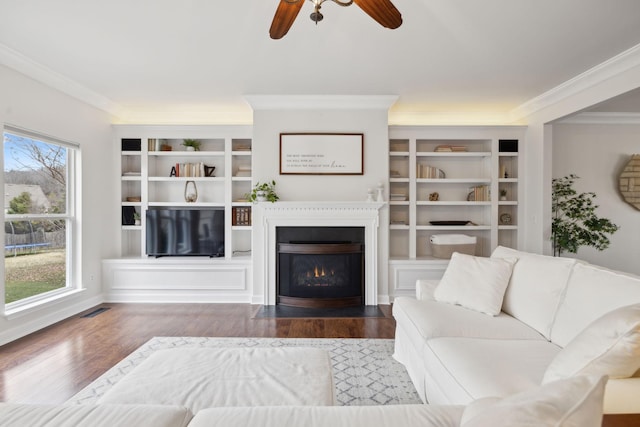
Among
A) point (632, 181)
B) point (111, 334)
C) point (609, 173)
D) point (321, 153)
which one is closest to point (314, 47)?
point (321, 153)

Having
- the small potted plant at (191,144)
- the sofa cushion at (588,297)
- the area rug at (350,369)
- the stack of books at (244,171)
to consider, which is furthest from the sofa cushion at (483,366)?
the small potted plant at (191,144)

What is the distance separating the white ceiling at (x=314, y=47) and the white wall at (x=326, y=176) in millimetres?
326

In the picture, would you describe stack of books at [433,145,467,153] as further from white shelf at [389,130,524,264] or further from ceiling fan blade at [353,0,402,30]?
ceiling fan blade at [353,0,402,30]

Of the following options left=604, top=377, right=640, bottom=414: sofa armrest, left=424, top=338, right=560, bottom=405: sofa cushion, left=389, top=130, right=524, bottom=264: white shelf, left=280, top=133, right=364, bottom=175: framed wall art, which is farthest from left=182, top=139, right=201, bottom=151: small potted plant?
left=604, top=377, right=640, bottom=414: sofa armrest

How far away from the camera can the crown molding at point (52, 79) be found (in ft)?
9.65

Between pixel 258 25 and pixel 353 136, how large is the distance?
1.95 meters

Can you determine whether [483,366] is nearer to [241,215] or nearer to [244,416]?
[244,416]

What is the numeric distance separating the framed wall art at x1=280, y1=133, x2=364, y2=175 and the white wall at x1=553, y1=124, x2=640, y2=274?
3.06 m

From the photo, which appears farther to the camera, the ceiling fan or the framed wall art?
the framed wall art

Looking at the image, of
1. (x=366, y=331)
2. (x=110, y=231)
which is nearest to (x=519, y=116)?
(x=366, y=331)

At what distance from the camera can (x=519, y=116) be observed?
4574 millimetres

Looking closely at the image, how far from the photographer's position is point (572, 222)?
14.8 ft

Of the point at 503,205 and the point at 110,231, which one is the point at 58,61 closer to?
the point at 110,231

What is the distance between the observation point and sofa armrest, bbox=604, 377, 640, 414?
41.8 inches
